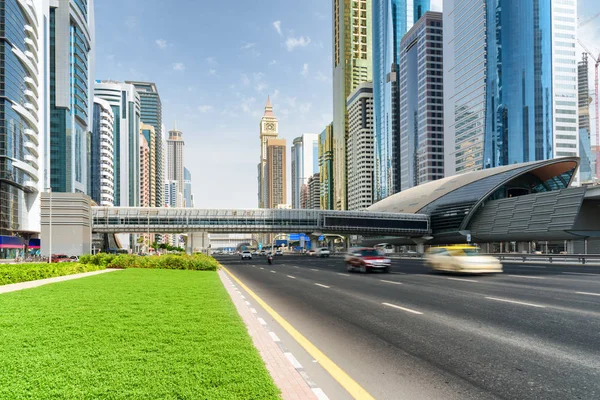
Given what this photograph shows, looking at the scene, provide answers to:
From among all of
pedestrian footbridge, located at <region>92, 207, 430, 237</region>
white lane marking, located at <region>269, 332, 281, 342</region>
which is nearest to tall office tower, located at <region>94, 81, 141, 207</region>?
pedestrian footbridge, located at <region>92, 207, 430, 237</region>

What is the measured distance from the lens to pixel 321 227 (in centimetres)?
9975

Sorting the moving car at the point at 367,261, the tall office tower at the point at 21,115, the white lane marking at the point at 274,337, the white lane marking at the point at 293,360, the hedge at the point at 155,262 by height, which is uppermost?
the tall office tower at the point at 21,115

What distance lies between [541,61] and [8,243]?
448 ft

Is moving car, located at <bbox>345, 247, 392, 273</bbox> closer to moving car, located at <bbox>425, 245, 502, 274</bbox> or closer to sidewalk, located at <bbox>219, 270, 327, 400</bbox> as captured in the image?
moving car, located at <bbox>425, 245, 502, 274</bbox>

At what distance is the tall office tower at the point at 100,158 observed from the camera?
146m

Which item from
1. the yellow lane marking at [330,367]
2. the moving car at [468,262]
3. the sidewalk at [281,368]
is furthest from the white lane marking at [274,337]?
the moving car at [468,262]

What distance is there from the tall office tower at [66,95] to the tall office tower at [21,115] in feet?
66.8

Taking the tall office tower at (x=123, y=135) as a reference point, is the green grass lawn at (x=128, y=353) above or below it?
below

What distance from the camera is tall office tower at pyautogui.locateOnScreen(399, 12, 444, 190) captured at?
172375mm

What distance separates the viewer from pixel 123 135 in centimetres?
17988

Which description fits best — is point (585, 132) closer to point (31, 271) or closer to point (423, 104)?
point (423, 104)

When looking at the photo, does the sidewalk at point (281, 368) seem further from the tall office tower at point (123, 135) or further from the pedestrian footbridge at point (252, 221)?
the tall office tower at point (123, 135)

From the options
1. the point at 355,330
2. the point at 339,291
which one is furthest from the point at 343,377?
the point at 339,291

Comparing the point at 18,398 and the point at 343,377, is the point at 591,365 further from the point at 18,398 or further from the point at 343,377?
the point at 18,398
